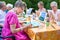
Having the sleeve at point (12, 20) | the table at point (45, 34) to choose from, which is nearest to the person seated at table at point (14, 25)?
the sleeve at point (12, 20)

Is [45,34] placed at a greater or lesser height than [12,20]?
lesser

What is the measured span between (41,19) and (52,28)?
81cm

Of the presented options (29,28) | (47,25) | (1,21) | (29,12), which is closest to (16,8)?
(29,28)

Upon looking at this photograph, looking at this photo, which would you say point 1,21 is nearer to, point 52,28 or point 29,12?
point 29,12

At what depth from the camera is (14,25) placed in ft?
9.19

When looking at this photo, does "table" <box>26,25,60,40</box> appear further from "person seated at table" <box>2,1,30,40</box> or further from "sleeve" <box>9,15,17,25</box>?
"sleeve" <box>9,15,17,25</box>

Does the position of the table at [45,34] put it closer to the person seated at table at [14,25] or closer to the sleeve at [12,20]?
the person seated at table at [14,25]

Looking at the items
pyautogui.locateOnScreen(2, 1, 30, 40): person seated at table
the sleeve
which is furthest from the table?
the sleeve

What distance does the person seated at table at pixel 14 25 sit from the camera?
2812mm

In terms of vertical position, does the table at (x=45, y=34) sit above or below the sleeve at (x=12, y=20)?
below

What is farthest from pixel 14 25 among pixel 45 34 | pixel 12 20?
pixel 45 34

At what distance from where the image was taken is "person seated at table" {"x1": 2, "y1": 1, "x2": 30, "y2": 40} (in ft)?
9.23

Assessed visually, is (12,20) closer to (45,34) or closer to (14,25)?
(14,25)

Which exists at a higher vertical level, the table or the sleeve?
the sleeve
